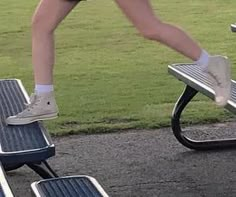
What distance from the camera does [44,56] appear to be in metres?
4.60

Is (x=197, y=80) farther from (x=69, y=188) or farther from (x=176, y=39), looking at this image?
(x=69, y=188)

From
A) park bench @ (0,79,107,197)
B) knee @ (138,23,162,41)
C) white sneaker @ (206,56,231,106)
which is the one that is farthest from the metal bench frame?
white sneaker @ (206,56,231,106)

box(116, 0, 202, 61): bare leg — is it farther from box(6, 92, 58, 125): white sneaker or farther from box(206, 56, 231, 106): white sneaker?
box(6, 92, 58, 125): white sneaker

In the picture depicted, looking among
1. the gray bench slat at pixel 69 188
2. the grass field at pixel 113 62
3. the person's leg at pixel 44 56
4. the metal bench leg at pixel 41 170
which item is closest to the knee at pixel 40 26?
the person's leg at pixel 44 56

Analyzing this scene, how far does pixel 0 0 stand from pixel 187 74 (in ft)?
37.3

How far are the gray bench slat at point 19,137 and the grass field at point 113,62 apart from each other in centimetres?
153

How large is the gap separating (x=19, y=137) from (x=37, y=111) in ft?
1.12

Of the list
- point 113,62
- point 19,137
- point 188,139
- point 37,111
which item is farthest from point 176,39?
point 113,62

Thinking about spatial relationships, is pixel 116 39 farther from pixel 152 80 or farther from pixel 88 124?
pixel 88 124

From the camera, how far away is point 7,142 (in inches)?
161

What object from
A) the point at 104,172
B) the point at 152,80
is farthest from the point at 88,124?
the point at 152,80

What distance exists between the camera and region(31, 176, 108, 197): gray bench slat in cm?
344

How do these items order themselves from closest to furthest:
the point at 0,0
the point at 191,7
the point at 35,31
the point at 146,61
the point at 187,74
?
1. the point at 35,31
2. the point at 187,74
3. the point at 146,61
4. the point at 191,7
5. the point at 0,0

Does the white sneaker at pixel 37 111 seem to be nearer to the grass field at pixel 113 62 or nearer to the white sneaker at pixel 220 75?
the white sneaker at pixel 220 75
